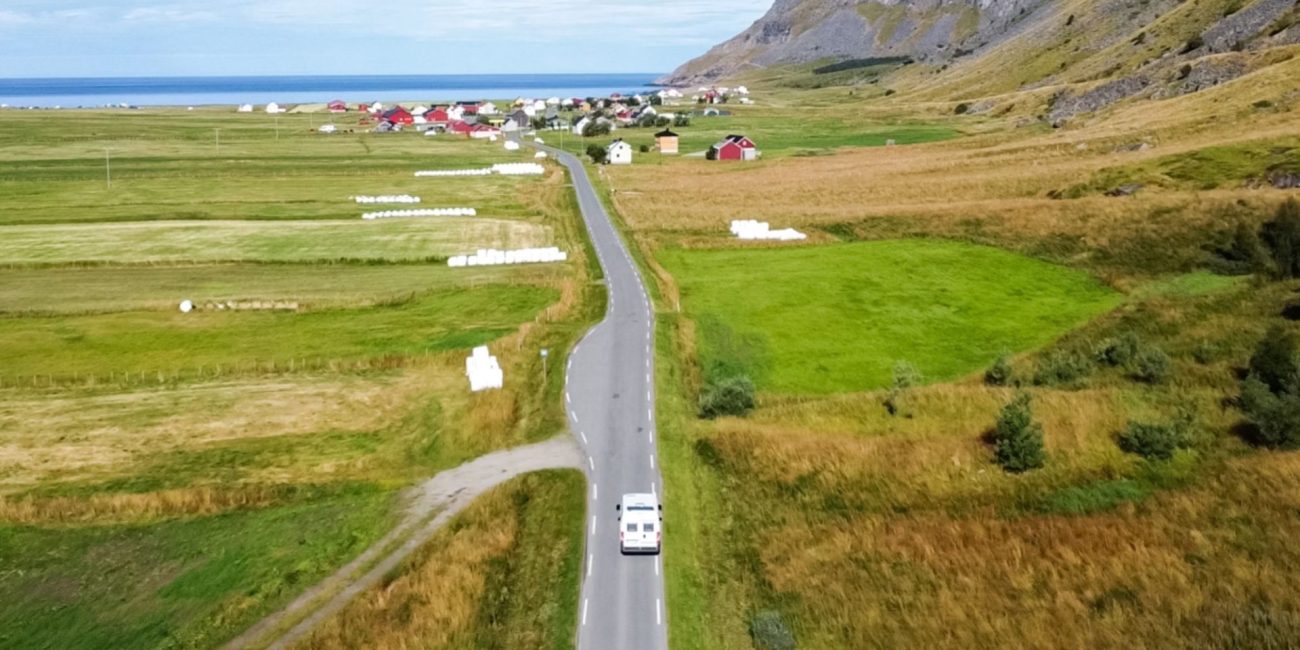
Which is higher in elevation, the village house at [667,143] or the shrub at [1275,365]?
the village house at [667,143]

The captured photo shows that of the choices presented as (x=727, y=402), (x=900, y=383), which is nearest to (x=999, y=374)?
(x=900, y=383)

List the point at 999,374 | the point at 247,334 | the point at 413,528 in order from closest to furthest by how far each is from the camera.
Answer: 1. the point at 413,528
2. the point at 999,374
3. the point at 247,334

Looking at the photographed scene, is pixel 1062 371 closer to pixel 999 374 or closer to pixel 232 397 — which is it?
pixel 999 374

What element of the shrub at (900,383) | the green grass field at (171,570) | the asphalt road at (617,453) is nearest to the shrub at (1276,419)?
the shrub at (900,383)

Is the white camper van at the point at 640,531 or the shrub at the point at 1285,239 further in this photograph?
the shrub at the point at 1285,239

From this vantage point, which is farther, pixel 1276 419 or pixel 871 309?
pixel 871 309

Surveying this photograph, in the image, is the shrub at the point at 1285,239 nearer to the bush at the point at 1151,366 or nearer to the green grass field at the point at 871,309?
the green grass field at the point at 871,309

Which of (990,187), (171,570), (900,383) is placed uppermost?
(990,187)
